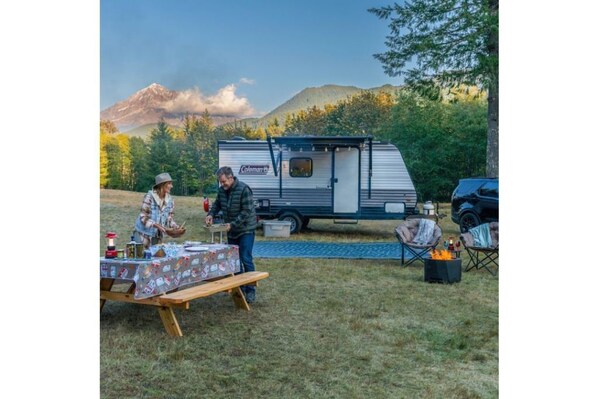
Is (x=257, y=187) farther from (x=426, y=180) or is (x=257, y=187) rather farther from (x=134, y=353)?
(x=134, y=353)

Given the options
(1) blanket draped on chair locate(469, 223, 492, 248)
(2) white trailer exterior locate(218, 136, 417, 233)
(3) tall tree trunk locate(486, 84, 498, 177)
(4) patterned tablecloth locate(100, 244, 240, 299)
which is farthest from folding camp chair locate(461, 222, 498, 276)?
(4) patterned tablecloth locate(100, 244, 240, 299)

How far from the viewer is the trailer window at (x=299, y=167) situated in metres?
9.27

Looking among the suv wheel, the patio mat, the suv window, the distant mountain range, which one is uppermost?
the distant mountain range

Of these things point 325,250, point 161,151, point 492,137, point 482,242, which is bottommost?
point 325,250

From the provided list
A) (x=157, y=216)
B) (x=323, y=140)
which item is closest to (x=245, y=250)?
(x=157, y=216)

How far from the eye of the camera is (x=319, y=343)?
369 cm

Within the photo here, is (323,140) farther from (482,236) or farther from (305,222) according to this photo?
(482,236)

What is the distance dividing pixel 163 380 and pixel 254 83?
482 centimetres

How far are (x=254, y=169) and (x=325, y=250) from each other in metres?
2.42

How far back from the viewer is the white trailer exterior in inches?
356

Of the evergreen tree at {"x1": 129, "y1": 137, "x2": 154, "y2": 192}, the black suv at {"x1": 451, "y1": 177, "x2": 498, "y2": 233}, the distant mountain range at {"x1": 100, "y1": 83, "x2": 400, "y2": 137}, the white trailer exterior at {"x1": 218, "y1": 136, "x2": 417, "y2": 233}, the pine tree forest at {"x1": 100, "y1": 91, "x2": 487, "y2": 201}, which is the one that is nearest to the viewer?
the evergreen tree at {"x1": 129, "y1": 137, "x2": 154, "y2": 192}

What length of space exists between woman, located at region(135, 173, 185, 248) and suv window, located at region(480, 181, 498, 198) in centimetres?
459

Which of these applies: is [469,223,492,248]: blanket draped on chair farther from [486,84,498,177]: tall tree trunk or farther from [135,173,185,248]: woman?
[135,173,185,248]: woman

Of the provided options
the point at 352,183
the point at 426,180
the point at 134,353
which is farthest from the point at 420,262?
the point at 134,353
